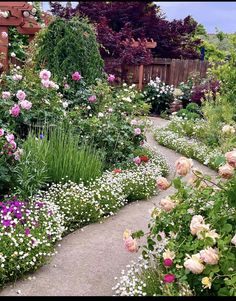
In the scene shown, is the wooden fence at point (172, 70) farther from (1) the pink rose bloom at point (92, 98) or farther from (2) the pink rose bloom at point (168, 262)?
(2) the pink rose bloom at point (168, 262)

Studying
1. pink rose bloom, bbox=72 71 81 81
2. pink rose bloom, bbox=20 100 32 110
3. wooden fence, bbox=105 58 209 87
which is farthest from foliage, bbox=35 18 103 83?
wooden fence, bbox=105 58 209 87

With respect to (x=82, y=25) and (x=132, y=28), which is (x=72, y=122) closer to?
(x=82, y=25)

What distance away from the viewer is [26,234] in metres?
3.55

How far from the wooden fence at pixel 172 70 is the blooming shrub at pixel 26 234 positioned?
11227mm

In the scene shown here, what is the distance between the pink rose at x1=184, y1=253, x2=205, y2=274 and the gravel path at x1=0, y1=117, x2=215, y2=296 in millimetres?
705

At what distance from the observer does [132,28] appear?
599 inches

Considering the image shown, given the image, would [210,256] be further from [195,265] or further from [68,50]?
[68,50]

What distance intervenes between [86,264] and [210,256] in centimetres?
120

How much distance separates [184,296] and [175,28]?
1380 cm

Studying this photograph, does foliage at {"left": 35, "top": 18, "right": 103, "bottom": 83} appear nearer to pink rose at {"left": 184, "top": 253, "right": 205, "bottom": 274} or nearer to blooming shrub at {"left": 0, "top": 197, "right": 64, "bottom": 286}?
blooming shrub at {"left": 0, "top": 197, "right": 64, "bottom": 286}

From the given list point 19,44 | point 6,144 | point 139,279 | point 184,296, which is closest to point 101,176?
point 6,144

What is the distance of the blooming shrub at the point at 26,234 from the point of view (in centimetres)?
334

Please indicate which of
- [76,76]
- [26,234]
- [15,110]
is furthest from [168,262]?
[76,76]

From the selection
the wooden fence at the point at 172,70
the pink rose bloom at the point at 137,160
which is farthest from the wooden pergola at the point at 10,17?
the wooden fence at the point at 172,70
